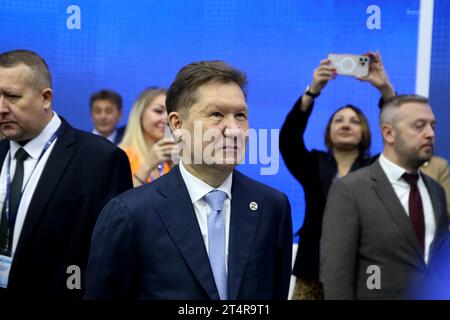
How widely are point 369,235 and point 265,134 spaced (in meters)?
1.00

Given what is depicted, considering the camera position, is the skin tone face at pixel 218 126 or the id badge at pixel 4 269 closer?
the skin tone face at pixel 218 126

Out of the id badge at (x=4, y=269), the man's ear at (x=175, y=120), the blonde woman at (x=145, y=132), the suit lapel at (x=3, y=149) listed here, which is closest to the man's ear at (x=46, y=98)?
the suit lapel at (x=3, y=149)

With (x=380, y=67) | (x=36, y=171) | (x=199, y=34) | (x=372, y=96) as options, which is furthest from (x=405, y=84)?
(x=36, y=171)

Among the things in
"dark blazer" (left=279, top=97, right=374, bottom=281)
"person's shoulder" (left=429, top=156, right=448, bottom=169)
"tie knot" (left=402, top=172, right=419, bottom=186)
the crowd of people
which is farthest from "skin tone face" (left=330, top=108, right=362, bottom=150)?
"tie knot" (left=402, top=172, right=419, bottom=186)

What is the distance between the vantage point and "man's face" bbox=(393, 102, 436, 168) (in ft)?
12.2

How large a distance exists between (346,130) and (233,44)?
93cm

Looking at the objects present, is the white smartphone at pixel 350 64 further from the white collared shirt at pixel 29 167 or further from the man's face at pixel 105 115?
the white collared shirt at pixel 29 167

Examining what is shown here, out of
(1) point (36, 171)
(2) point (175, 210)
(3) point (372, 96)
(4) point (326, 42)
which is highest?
(4) point (326, 42)

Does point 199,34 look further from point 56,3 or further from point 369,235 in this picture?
point 369,235

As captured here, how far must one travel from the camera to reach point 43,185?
2.98 meters

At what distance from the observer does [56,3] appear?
467cm

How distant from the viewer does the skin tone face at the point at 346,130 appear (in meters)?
4.29

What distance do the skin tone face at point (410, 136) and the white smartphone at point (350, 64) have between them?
0.43m

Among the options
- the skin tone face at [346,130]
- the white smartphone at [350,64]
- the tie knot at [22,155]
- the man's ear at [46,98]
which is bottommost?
the tie knot at [22,155]
